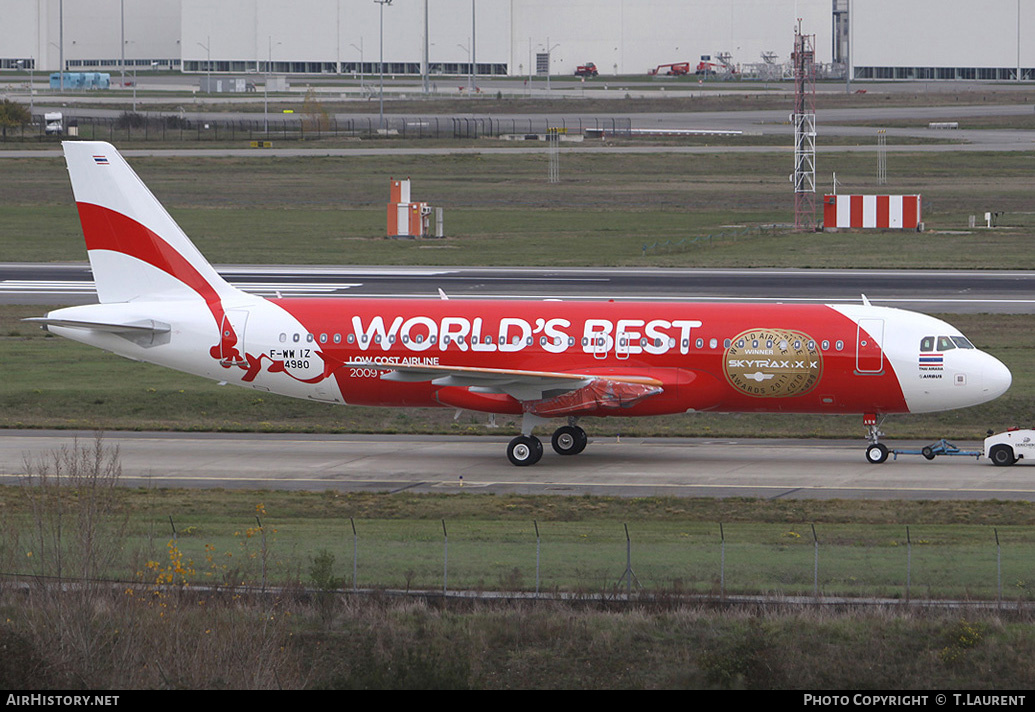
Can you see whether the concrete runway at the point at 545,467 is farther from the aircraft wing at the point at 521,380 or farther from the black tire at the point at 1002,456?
the aircraft wing at the point at 521,380

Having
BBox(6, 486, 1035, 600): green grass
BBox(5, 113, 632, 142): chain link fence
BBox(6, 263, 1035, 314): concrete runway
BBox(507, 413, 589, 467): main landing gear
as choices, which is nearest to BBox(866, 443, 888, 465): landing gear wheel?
BBox(6, 486, 1035, 600): green grass

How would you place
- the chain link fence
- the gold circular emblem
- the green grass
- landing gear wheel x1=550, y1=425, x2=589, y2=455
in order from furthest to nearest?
the chain link fence < landing gear wheel x1=550, y1=425, x2=589, y2=455 < the gold circular emblem < the green grass

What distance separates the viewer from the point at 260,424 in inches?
1871

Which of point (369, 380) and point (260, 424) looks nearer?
point (369, 380)

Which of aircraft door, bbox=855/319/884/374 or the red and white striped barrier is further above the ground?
the red and white striped barrier

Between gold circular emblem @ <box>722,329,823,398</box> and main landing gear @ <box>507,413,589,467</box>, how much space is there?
5027 millimetres

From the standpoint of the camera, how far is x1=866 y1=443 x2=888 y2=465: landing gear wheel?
4044cm

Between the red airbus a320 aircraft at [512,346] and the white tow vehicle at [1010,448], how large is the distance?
4.44 ft

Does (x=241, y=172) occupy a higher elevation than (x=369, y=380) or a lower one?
higher

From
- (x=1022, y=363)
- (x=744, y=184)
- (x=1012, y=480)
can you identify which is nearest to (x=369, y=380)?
(x=1012, y=480)

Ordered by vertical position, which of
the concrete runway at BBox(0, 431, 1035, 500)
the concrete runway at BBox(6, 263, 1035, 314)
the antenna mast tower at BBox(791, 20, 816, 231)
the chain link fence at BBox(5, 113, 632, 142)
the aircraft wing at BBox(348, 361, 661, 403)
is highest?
the chain link fence at BBox(5, 113, 632, 142)

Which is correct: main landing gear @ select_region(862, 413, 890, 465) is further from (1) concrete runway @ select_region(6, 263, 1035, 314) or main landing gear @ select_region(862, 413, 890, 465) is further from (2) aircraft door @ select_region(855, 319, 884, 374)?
(1) concrete runway @ select_region(6, 263, 1035, 314)
